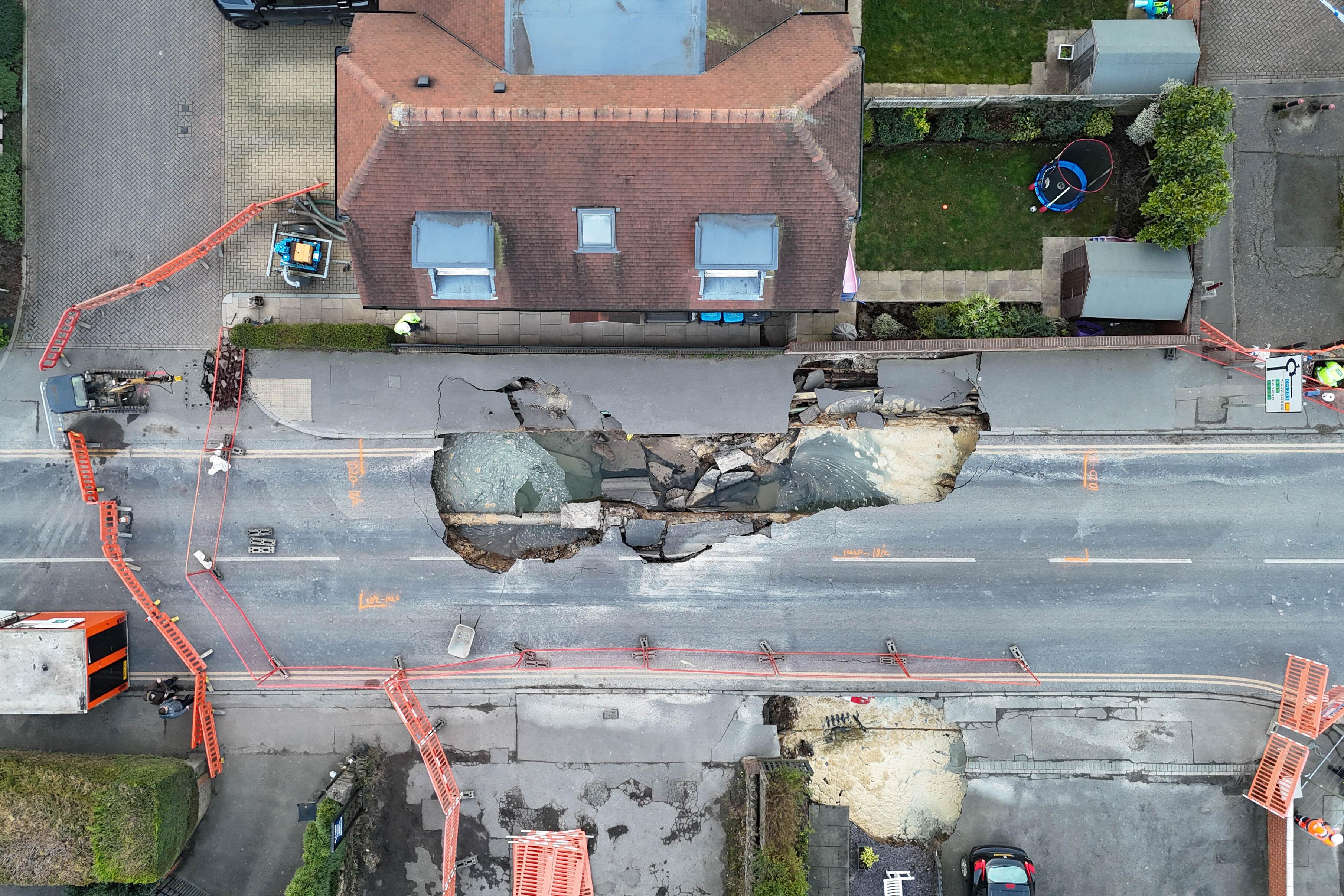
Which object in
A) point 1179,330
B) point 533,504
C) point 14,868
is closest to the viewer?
point 14,868

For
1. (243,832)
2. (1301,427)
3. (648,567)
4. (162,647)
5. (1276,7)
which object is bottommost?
(243,832)

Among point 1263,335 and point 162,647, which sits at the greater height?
point 1263,335

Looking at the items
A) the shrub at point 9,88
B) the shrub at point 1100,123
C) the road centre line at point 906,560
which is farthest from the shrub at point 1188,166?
the shrub at point 9,88

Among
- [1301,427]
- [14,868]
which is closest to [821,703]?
[1301,427]

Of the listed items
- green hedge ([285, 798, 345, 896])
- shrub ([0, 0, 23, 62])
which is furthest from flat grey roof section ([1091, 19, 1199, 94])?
shrub ([0, 0, 23, 62])

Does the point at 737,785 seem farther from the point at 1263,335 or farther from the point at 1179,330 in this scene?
the point at 1263,335

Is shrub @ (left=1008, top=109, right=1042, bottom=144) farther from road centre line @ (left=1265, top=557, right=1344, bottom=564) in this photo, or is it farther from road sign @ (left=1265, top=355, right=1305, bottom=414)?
road centre line @ (left=1265, top=557, right=1344, bottom=564)
